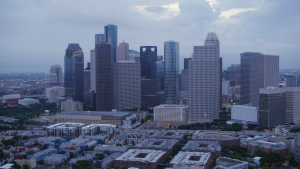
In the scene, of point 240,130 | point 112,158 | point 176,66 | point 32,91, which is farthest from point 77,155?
point 32,91

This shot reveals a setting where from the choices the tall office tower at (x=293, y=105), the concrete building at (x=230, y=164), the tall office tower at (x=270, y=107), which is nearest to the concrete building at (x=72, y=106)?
the tall office tower at (x=270, y=107)

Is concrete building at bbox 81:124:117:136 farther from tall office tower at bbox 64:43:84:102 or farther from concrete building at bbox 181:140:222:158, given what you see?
tall office tower at bbox 64:43:84:102

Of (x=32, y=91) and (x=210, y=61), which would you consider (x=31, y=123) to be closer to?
(x=210, y=61)

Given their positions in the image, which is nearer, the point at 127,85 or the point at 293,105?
the point at 293,105

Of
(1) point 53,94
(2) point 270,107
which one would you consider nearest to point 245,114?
(2) point 270,107

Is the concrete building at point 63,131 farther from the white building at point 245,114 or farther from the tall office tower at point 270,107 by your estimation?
the tall office tower at point 270,107

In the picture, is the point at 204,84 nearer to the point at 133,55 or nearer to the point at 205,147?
the point at 205,147

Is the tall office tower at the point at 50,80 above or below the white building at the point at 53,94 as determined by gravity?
above
